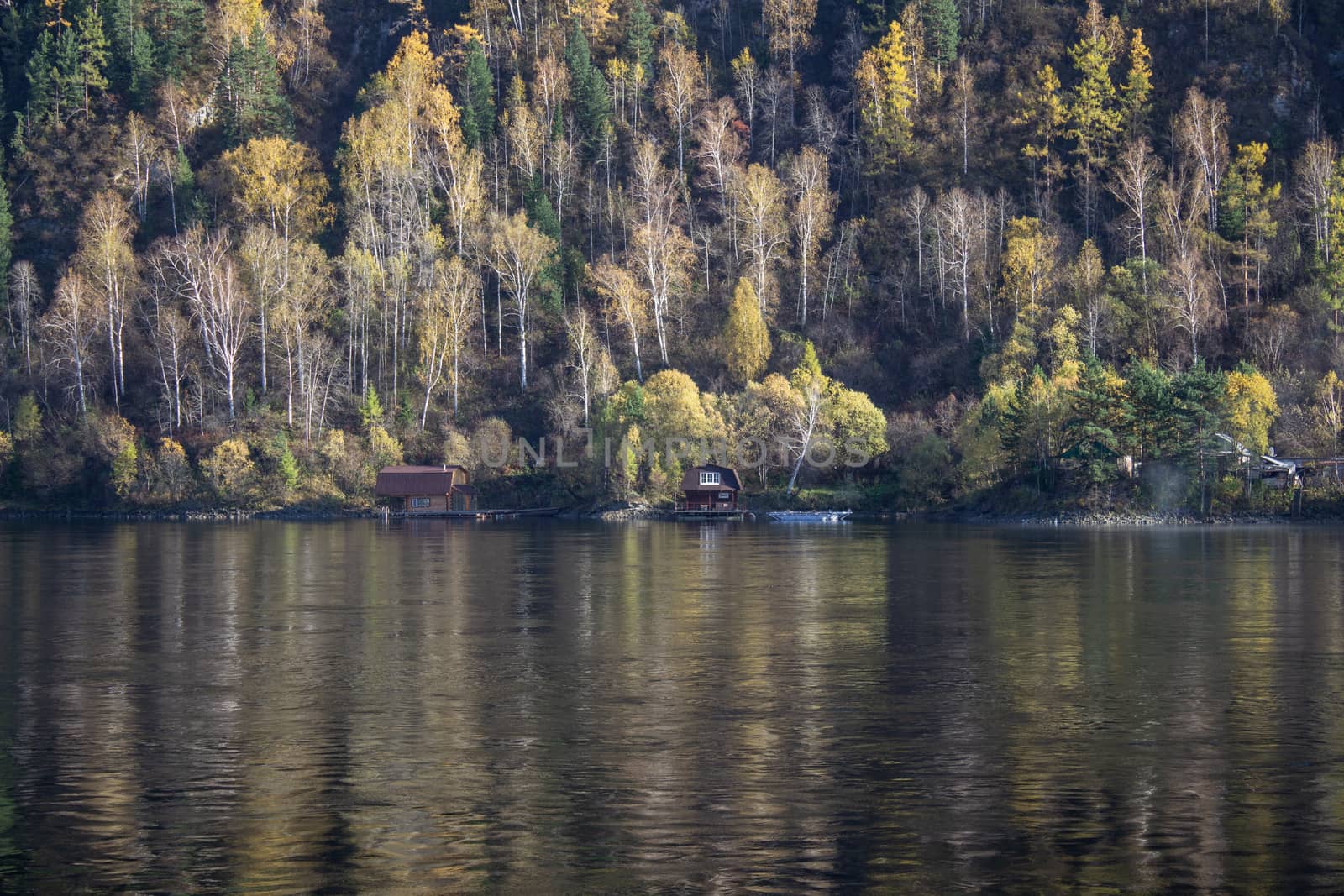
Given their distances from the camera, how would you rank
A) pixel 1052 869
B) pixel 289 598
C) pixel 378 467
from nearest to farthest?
1. pixel 1052 869
2. pixel 289 598
3. pixel 378 467

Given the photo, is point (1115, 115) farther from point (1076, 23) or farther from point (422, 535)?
point (422, 535)

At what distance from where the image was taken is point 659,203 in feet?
445

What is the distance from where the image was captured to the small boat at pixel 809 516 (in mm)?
104562

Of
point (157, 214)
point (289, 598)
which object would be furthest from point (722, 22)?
point (289, 598)

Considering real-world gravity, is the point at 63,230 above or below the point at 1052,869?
above

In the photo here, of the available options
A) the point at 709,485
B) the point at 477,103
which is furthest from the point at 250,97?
the point at 709,485

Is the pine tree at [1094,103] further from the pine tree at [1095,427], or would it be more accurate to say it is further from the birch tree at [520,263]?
the birch tree at [520,263]

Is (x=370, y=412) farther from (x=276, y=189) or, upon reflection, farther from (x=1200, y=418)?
(x=1200, y=418)

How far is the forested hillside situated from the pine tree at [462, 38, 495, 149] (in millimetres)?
682

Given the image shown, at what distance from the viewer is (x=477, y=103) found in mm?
149750

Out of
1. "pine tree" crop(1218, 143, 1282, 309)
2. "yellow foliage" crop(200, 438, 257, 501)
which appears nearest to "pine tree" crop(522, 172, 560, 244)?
"yellow foliage" crop(200, 438, 257, 501)

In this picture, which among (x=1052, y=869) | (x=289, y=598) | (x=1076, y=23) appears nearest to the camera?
(x=1052, y=869)

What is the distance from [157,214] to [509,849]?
461 feet

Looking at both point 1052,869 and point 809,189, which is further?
point 809,189
